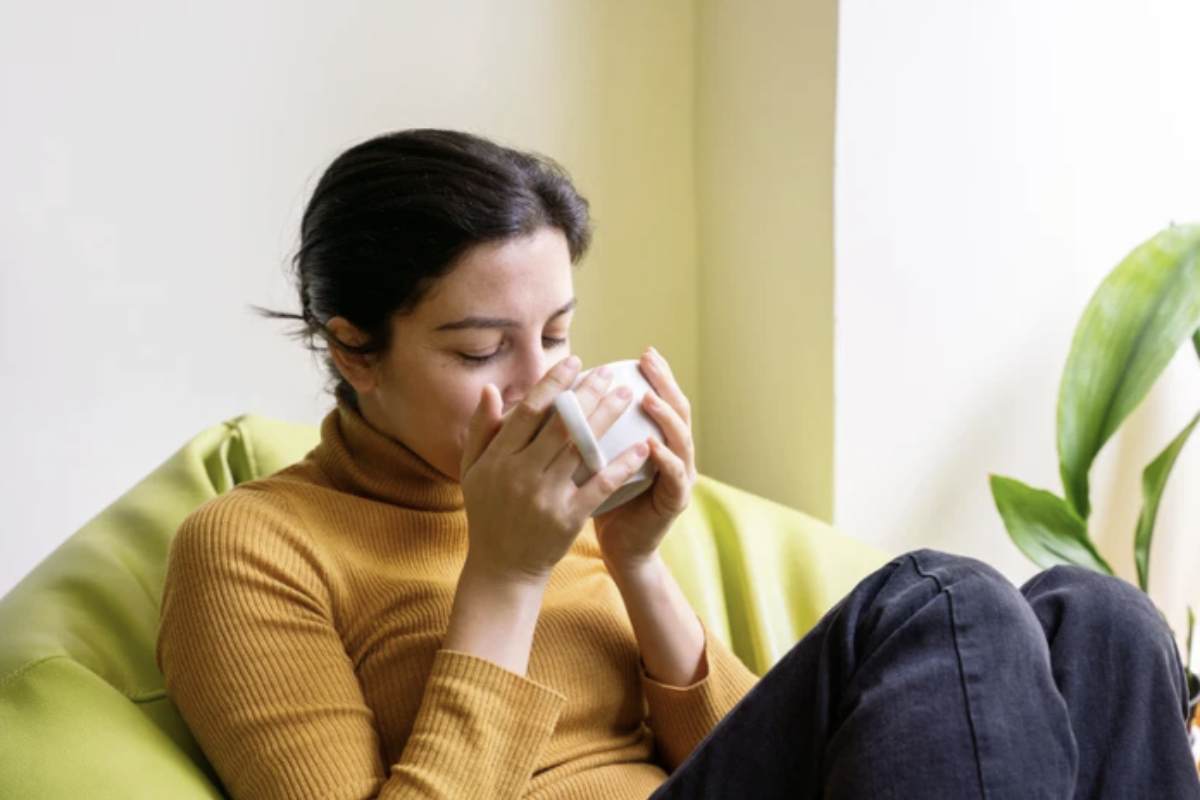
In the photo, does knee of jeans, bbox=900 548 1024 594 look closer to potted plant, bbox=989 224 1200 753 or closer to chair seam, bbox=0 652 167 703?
chair seam, bbox=0 652 167 703

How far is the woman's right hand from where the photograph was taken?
1007mm

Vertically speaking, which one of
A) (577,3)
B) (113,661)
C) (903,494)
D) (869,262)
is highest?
(577,3)

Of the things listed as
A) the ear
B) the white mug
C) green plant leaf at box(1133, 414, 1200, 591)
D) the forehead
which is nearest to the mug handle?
the white mug

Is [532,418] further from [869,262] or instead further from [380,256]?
[869,262]

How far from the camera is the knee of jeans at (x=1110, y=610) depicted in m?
0.97

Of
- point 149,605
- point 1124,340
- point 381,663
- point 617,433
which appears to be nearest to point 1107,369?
point 1124,340

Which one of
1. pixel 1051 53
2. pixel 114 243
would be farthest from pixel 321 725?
pixel 1051 53

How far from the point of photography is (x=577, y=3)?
1814 millimetres

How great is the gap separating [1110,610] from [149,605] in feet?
2.62

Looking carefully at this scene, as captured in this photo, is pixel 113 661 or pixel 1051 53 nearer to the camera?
pixel 113 661

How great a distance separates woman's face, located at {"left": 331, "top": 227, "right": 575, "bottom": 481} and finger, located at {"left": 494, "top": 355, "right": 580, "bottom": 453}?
75 mm

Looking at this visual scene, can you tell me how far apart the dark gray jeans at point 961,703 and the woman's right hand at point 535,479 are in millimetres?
177

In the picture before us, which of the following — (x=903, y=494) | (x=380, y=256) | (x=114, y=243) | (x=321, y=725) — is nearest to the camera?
(x=321, y=725)

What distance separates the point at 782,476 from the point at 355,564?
0.88 metres
